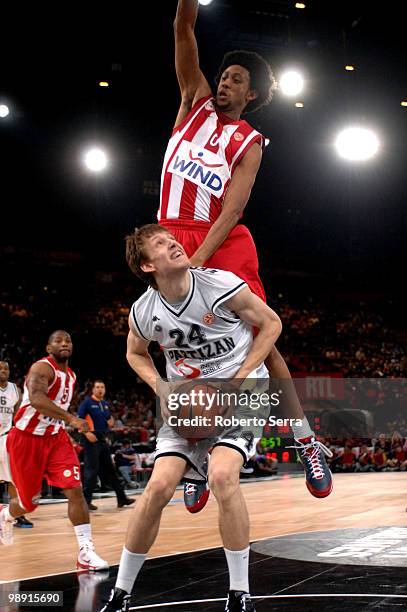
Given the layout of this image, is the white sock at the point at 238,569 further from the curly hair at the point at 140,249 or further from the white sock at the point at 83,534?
the white sock at the point at 83,534

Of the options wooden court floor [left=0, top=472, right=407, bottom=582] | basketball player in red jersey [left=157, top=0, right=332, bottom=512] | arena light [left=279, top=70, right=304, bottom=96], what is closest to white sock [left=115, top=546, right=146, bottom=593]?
basketball player in red jersey [left=157, top=0, right=332, bottom=512]

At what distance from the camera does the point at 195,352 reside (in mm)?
3660

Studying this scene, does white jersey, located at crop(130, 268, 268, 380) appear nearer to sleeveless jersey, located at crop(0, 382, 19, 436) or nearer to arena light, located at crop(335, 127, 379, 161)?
sleeveless jersey, located at crop(0, 382, 19, 436)

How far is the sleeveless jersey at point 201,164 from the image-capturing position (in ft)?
12.8

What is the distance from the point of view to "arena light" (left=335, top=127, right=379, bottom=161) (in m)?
12.1

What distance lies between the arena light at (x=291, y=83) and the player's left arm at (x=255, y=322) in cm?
888

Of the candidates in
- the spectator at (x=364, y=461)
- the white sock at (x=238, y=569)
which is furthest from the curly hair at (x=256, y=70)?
the spectator at (x=364, y=461)

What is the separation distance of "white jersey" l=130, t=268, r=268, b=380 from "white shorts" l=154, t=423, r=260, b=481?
0.26 meters

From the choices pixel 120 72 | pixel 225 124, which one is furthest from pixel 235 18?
pixel 225 124

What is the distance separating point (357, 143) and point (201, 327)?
364 inches

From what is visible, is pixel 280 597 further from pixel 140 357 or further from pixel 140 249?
pixel 140 249

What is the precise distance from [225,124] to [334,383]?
16368 mm

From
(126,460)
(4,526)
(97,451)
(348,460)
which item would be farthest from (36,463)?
(348,460)

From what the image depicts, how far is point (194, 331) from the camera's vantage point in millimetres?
3600
